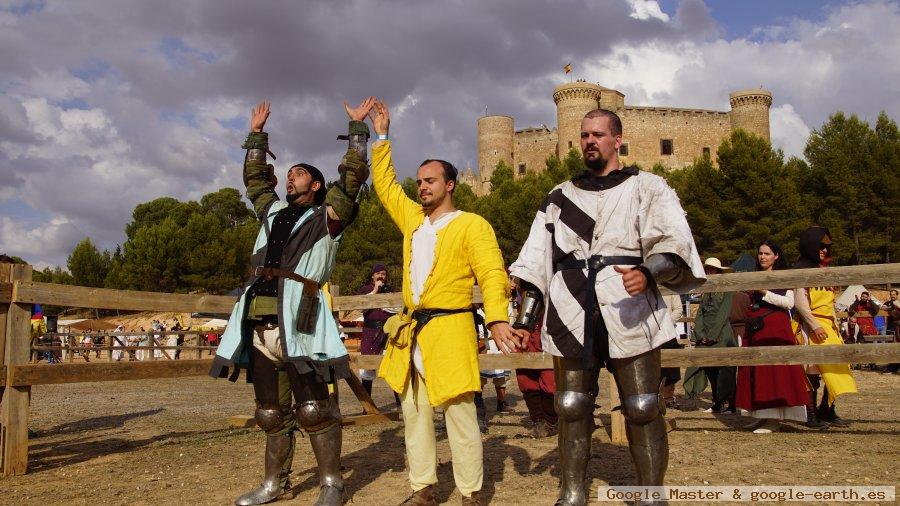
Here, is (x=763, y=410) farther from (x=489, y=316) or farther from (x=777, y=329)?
(x=489, y=316)

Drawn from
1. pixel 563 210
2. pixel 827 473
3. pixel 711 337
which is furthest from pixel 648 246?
pixel 711 337

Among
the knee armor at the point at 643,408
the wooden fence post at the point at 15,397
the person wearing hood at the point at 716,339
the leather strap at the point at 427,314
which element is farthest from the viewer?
the person wearing hood at the point at 716,339

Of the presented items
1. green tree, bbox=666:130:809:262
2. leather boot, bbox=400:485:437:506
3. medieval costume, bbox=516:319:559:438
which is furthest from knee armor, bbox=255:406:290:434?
green tree, bbox=666:130:809:262

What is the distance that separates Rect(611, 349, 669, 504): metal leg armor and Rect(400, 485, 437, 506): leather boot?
44.1 inches

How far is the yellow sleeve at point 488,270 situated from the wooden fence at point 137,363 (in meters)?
1.68

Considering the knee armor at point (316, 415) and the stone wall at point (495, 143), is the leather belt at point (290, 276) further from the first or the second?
the stone wall at point (495, 143)

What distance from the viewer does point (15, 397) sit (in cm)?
484

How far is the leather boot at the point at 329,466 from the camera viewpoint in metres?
3.89

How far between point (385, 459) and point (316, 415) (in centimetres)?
170

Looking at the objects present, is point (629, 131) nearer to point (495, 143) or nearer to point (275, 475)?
point (495, 143)

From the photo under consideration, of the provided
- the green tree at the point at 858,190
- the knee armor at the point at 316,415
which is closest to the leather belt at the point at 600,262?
the knee armor at the point at 316,415

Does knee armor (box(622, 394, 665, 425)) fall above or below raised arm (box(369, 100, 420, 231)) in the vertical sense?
below

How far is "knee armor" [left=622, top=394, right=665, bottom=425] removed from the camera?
3.24 meters

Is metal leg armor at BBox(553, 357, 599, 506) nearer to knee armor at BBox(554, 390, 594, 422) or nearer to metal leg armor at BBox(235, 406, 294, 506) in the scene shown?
knee armor at BBox(554, 390, 594, 422)
